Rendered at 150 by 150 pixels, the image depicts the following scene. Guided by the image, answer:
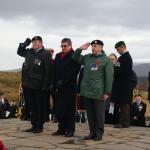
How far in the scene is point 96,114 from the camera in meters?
8.69

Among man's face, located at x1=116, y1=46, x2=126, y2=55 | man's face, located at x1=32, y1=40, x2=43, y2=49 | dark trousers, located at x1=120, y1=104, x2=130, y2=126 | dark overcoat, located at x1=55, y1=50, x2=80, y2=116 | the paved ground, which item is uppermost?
man's face, located at x1=116, y1=46, x2=126, y2=55

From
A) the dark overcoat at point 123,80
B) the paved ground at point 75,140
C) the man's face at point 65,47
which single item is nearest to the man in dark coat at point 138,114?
the dark overcoat at point 123,80

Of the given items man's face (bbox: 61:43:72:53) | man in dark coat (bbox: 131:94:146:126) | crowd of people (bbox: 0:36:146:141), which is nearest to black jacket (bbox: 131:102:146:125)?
man in dark coat (bbox: 131:94:146:126)

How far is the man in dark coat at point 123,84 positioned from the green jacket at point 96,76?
1.92 m

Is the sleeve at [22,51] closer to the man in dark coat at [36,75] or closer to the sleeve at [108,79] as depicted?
the man in dark coat at [36,75]

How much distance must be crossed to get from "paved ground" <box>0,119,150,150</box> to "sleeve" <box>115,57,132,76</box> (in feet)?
4.17

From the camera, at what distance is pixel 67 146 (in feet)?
26.1

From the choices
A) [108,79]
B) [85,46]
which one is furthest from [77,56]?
[108,79]

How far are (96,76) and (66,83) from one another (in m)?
0.65

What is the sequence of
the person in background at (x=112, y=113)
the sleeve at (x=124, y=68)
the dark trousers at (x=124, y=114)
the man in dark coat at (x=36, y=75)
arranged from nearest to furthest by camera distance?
the man in dark coat at (x=36, y=75)
the sleeve at (x=124, y=68)
the dark trousers at (x=124, y=114)
the person in background at (x=112, y=113)

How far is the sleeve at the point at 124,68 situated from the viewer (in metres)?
10.6

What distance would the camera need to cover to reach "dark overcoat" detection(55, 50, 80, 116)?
891 cm

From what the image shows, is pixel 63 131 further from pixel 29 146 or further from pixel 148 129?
pixel 148 129

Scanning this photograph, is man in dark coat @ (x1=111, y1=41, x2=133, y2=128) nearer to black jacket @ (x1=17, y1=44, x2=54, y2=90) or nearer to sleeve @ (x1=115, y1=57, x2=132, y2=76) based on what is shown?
sleeve @ (x1=115, y1=57, x2=132, y2=76)
